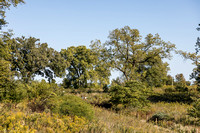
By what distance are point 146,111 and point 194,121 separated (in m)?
4.38

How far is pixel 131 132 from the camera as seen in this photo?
673 cm

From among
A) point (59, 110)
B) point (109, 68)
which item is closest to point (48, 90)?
point (59, 110)

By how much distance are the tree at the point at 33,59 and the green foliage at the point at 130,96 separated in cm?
1867

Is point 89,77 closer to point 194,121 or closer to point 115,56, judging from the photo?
point 115,56

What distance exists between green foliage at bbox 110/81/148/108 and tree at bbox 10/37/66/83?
18674 millimetres

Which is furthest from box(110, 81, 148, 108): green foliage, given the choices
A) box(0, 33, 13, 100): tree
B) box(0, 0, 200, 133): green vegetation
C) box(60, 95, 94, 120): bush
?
box(0, 33, 13, 100): tree

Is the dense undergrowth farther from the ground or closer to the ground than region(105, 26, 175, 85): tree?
closer to the ground

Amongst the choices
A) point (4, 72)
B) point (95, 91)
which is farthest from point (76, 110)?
point (95, 91)

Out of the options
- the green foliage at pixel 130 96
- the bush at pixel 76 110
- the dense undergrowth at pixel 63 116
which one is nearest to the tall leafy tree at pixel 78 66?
the green foliage at pixel 130 96

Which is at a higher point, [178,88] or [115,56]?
[115,56]

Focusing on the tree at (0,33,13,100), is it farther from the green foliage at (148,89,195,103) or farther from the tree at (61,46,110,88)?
the tree at (61,46,110,88)

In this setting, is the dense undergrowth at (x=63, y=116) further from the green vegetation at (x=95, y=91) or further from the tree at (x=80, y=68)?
the tree at (x=80, y=68)

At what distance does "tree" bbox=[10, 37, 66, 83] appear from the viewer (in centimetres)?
2917

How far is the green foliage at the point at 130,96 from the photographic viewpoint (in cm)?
1461
